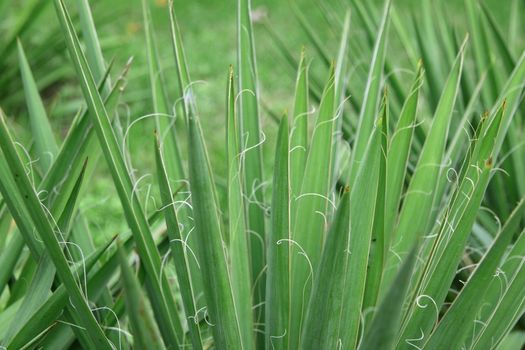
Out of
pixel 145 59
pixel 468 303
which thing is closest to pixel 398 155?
pixel 468 303

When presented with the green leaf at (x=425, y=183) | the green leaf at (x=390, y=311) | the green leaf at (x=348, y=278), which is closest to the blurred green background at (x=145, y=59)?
the green leaf at (x=425, y=183)

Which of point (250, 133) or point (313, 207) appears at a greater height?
point (250, 133)

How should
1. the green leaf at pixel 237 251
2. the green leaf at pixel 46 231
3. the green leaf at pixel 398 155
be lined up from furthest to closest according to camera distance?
the green leaf at pixel 398 155, the green leaf at pixel 237 251, the green leaf at pixel 46 231

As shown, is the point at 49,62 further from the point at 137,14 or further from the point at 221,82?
the point at 137,14

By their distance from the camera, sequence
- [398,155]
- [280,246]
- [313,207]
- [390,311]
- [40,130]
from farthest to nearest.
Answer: [40,130] → [398,155] → [313,207] → [280,246] → [390,311]

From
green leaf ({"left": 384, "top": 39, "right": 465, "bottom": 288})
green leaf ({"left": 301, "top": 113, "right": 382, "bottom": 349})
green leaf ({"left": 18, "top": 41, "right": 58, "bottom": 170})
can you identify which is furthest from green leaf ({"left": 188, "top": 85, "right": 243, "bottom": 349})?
green leaf ({"left": 18, "top": 41, "right": 58, "bottom": 170})

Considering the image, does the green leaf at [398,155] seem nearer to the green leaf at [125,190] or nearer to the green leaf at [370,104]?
the green leaf at [370,104]

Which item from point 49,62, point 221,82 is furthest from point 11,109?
point 221,82

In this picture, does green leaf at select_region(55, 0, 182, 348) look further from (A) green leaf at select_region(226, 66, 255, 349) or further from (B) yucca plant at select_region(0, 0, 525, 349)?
(A) green leaf at select_region(226, 66, 255, 349)

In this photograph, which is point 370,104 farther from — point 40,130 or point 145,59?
point 145,59
